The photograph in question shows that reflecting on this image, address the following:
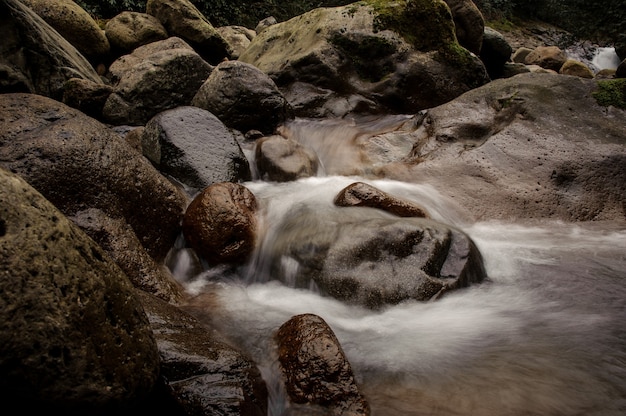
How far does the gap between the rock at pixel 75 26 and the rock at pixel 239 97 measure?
4.63 metres

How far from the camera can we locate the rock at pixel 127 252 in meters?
3.59

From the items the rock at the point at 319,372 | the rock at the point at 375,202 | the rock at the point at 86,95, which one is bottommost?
the rock at the point at 319,372

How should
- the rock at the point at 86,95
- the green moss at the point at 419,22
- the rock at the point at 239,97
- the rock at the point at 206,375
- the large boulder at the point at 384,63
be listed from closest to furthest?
1. the rock at the point at 206,375
2. the rock at the point at 86,95
3. the rock at the point at 239,97
4. the large boulder at the point at 384,63
5. the green moss at the point at 419,22

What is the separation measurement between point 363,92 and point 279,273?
554cm

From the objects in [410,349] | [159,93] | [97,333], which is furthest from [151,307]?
[159,93]

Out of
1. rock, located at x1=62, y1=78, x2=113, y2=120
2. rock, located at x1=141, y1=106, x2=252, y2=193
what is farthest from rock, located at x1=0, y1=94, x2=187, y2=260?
rock, located at x1=62, y1=78, x2=113, y2=120

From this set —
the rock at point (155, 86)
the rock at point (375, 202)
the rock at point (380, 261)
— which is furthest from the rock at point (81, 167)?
the rock at point (155, 86)

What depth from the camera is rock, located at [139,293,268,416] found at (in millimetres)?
2182

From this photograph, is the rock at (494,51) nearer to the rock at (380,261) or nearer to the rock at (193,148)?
the rock at (193,148)

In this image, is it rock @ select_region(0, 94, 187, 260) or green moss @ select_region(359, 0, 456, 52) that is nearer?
rock @ select_region(0, 94, 187, 260)

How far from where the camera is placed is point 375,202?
4719mm

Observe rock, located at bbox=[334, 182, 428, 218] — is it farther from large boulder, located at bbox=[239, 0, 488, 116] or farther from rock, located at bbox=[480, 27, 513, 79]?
rock, located at bbox=[480, 27, 513, 79]

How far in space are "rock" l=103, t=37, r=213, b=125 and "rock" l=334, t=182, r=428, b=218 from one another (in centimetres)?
437

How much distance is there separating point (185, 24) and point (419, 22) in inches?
253
